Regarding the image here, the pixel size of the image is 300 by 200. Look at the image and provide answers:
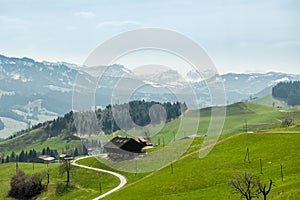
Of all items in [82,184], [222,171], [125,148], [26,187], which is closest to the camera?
[222,171]

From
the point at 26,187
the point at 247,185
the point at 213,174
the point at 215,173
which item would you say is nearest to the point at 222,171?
the point at 215,173

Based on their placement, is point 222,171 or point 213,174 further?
point 222,171

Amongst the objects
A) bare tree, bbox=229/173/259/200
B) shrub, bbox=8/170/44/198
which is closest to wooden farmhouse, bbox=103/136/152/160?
shrub, bbox=8/170/44/198

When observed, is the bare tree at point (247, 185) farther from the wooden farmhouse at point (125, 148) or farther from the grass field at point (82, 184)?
the wooden farmhouse at point (125, 148)

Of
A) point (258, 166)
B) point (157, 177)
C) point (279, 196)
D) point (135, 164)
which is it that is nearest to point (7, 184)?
point (135, 164)

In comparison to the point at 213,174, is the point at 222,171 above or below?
above

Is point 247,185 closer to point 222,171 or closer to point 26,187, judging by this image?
point 222,171

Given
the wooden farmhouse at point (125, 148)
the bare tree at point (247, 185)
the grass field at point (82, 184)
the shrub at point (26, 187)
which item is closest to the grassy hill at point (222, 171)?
the bare tree at point (247, 185)

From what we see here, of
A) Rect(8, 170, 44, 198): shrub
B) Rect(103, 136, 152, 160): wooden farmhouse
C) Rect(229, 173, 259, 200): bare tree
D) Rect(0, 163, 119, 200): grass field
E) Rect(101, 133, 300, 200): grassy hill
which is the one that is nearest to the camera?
Rect(229, 173, 259, 200): bare tree

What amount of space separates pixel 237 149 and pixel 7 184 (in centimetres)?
9286

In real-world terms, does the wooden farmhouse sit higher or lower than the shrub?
higher

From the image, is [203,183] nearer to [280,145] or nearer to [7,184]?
[280,145]

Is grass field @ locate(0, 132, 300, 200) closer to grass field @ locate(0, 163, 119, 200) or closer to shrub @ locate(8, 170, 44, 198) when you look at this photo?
grass field @ locate(0, 163, 119, 200)

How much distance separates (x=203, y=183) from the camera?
9081 centimetres
